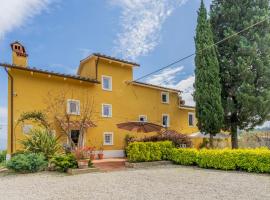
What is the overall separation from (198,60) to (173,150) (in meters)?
8.51

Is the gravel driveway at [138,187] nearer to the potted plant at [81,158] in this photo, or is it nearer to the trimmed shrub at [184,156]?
the potted plant at [81,158]

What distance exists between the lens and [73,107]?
21234mm

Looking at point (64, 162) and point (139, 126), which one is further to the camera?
point (139, 126)

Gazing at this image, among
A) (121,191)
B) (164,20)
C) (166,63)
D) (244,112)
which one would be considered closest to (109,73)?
(166,63)

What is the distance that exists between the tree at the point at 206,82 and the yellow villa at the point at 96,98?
6.24 m

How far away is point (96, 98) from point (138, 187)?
1380 centimetres

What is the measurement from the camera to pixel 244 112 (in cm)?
2125

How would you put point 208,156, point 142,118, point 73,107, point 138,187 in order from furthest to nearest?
point 142,118, point 73,107, point 208,156, point 138,187

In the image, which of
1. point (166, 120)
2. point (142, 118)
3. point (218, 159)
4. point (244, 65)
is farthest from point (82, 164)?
point (166, 120)

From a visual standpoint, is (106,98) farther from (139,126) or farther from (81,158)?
(81,158)

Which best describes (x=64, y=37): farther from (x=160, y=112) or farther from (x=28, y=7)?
(x=160, y=112)

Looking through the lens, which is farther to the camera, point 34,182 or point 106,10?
point 106,10

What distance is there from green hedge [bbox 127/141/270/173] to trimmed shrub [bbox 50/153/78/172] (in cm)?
380

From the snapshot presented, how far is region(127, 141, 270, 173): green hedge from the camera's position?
42.3 feet
